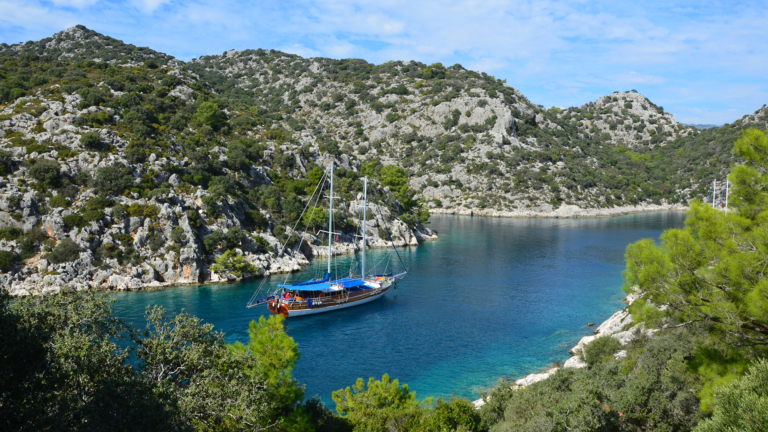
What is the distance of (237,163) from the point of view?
224ft

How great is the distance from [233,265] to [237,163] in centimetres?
2252

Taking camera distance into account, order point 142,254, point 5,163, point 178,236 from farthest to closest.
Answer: point 178,236 < point 5,163 < point 142,254

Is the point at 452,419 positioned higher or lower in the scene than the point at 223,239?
lower

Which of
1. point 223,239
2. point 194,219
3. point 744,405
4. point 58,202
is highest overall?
point 58,202

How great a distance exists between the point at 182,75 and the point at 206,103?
2120cm

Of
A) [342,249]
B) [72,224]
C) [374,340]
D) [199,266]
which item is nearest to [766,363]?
[374,340]

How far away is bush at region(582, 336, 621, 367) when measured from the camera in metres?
26.5

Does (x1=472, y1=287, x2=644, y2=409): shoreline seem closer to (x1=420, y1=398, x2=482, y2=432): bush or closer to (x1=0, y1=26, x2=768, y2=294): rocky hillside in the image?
(x1=420, y1=398, x2=482, y2=432): bush

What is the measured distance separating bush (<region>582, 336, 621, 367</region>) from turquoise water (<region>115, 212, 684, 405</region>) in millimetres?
3824

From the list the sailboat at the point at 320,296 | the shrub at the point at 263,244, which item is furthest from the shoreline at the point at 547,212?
the sailboat at the point at 320,296

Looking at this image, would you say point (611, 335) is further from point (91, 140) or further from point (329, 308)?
point (91, 140)

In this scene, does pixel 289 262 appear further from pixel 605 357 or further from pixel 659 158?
pixel 659 158

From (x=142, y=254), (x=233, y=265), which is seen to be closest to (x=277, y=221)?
(x=233, y=265)

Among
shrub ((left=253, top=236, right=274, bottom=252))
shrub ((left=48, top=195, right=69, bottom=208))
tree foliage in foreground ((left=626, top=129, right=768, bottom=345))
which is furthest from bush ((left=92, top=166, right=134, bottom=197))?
tree foliage in foreground ((left=626, top=129, right=768, bottom=345))
